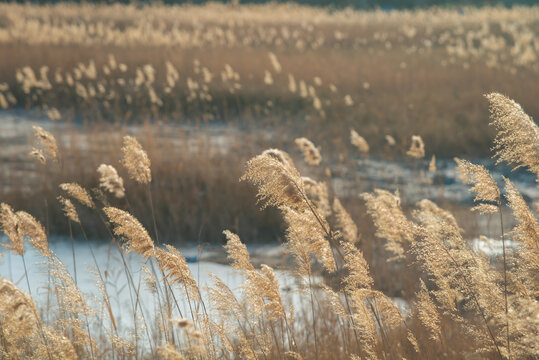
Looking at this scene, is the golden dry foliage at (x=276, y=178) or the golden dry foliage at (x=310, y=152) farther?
the golden dry foliage at (x=310, y=152)

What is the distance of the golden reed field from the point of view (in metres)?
2.04


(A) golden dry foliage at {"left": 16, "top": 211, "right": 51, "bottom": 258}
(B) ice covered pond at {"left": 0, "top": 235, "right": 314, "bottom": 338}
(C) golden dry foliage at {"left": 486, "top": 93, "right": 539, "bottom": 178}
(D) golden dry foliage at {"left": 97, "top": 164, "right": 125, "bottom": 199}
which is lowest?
(B) ice covered pond at {"left": 0, "top": 235, "right": 314, "bottom": 338}

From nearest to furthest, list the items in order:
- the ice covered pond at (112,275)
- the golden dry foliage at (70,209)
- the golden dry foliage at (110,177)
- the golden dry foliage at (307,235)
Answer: the golden dry foliage at (307,235) → the golden dry foliage at (70,209) → the golden dry foliage at (110,177) → the ice covered pond at (112,275)

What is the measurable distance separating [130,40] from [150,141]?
9.19 metres

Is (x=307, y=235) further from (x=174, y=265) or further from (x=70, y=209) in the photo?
(x=70, y=209)

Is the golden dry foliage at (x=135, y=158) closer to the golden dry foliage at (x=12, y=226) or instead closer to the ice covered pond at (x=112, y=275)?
the golden dry foliage at (x=12, y=226)

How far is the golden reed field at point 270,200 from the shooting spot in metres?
2.04

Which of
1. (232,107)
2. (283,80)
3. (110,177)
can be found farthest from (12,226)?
(283,80)

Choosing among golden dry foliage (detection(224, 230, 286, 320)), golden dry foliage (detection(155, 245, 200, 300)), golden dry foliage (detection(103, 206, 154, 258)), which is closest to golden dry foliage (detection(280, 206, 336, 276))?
golden dry foliage (detection(224, 230, 286, 320))

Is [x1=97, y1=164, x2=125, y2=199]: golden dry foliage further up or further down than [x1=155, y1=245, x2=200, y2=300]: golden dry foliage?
further up

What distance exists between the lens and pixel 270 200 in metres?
1.90

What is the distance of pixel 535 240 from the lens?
6.21 ft

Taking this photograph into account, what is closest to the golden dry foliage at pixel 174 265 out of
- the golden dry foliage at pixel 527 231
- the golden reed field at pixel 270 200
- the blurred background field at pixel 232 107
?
the golden reed field at pixel 270 200

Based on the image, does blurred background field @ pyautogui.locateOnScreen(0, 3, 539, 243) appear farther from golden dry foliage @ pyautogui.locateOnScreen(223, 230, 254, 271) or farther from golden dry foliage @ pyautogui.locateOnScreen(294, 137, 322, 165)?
golden dry foliage @ pyautogui.locateOnScreen(223, 230, 254, 271)
